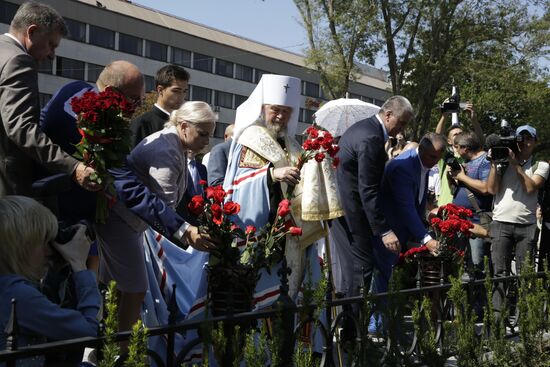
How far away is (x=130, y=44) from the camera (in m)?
56.0

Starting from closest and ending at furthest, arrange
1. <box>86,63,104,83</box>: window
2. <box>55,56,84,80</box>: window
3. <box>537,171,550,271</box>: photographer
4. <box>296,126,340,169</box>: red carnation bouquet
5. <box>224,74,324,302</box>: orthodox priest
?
1. <box>296,126,340,169</box>: red carnation bouquet
2. <box>224,74,324,302</box>: orthodox priest
3. <box>537,171,550,271</box>: photographer
4. <box>55,56,84,80</box>: window
5. <box>86,63,104,83</box>: window

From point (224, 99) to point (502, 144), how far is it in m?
60.3

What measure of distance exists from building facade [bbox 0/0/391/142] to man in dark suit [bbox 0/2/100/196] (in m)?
38.5

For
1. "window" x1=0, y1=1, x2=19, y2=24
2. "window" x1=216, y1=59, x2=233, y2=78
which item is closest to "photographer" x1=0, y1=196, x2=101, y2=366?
"window" x1=0, y1=1, x2=19, y2=24

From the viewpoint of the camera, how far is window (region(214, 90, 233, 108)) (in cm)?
6675

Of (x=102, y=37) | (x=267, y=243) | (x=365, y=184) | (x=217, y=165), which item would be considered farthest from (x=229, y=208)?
(x=102, y=37)

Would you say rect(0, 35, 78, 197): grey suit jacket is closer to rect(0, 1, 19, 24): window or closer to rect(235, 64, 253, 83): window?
rect(0, 1, 19, 24): window

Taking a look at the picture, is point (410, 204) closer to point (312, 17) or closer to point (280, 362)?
point (280, 362)

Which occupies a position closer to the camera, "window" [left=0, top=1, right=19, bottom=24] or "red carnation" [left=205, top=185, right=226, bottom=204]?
"red carnation" [left=205, top=185, right=226, bottom=204]

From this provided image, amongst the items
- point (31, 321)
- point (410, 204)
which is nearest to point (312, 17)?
point (410, 204)

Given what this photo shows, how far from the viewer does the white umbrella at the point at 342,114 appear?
8.99 meters

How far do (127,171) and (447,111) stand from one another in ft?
16.7

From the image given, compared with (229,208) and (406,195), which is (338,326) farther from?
(406,195)

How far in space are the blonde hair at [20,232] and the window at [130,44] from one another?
53591 millimetres
